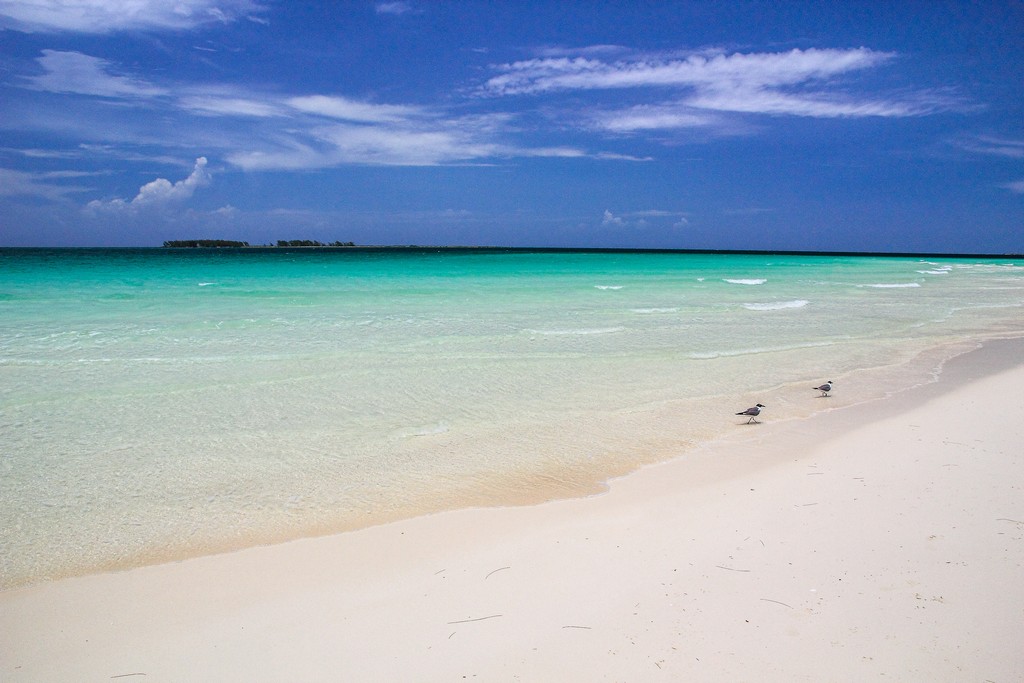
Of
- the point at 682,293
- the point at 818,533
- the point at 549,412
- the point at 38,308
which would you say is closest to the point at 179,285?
the point at 38,308

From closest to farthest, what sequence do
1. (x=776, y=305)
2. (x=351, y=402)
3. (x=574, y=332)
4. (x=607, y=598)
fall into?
(x=607, y=598) → (x=351, y=402) → (x=574, y=332) → (x=776, y=305)

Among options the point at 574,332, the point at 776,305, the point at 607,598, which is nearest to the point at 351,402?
the point at 607,598

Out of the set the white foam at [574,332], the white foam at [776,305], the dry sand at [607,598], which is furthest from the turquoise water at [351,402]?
the white foam at [776,305]

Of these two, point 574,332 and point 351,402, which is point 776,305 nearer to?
point 574,332

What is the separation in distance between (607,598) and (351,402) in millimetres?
5529

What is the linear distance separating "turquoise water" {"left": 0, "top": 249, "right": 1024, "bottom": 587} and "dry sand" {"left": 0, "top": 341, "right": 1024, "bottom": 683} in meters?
0.54

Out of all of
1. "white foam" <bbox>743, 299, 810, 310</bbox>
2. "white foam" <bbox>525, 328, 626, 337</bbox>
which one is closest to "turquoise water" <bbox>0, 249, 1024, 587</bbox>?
"white foam" <bbox>525, 328, 626, 337</bbox>

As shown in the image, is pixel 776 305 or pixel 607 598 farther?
pixel 776 305

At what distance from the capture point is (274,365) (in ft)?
34.1

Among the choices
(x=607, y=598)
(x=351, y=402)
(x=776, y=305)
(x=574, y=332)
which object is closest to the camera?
(x=607, y=598)

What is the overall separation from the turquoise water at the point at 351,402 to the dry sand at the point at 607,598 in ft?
1.76

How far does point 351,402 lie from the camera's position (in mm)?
8156

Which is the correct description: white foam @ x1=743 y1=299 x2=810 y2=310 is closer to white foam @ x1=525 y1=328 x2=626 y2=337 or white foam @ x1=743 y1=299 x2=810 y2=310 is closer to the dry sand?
white foam @ x1=525 y1=328 x2=626 y2=337

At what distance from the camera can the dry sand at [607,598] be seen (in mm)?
3008
